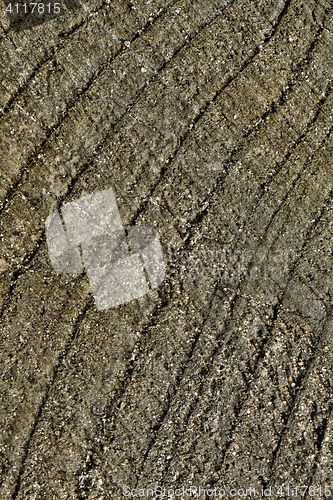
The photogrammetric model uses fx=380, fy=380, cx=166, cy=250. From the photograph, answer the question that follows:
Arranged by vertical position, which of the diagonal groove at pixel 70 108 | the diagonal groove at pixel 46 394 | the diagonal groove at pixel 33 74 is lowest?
the diagonal groove at pixel 46 394

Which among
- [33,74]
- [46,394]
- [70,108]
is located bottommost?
[46,394]

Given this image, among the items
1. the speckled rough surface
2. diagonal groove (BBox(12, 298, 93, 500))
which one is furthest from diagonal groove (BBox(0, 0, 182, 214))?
diagonal groove (BBox(12, 298, 93, 500))

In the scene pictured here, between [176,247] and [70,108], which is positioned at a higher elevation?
[70,108]

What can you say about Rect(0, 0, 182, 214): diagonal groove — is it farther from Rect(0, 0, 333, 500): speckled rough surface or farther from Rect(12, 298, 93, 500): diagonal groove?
Rect(12, 298, 93, 500): diagonal groove

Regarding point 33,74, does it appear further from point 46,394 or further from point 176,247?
point 46,394

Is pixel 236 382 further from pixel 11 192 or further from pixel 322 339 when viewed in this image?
pixel 11 192

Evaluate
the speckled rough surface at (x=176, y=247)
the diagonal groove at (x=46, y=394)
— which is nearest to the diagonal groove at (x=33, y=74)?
the speckled rough surface at (x=176, y=247)

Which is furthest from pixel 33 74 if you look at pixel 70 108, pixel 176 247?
pixel 176 247

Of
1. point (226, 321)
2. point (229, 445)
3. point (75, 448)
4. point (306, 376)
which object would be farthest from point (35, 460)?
point (306, 376)

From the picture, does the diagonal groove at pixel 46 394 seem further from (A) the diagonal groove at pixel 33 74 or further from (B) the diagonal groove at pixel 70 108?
(A) the diagonal groove at pixel 33 74
